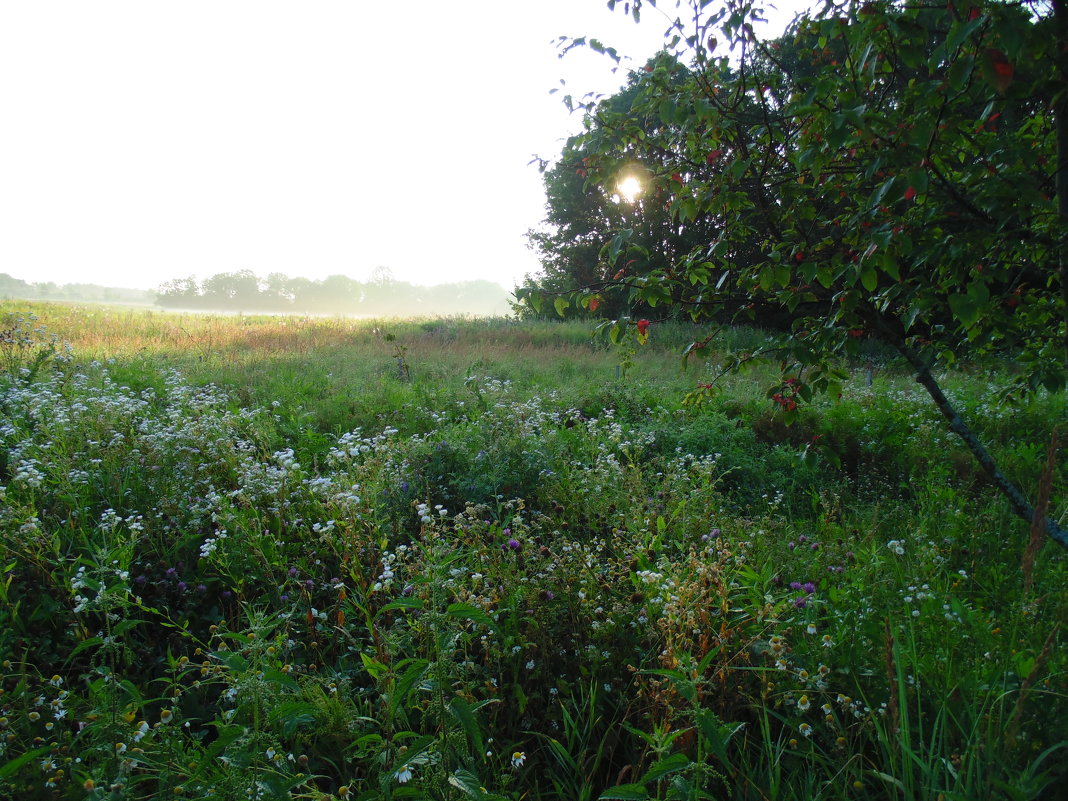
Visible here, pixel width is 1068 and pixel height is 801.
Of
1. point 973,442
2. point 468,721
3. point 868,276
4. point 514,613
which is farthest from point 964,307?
point 514,613

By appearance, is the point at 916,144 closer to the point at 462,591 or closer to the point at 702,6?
the point at 702,6

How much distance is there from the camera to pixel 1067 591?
2.29 metres

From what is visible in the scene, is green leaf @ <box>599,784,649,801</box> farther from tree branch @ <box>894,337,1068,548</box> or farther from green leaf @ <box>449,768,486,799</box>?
tree branch @ <box>894,337,1068,548</box>

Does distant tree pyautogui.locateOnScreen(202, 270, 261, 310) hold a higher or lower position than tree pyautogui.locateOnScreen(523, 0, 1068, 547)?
higher

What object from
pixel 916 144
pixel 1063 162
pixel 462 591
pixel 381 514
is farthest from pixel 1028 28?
pixel 381 514

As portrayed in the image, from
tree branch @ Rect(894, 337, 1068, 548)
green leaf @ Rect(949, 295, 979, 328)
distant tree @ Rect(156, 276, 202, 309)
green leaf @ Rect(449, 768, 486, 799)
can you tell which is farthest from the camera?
distant tree @ Rect(156, 276, 202, 309)

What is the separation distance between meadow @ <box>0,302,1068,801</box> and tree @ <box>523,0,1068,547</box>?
597mm

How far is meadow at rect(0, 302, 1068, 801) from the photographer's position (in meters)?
1.61

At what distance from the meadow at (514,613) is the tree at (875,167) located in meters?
0.60

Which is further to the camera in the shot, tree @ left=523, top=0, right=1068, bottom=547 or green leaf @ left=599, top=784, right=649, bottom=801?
tree @ left=523, top=0, right=1068, bottom=547

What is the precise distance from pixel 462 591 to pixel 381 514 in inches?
60.9

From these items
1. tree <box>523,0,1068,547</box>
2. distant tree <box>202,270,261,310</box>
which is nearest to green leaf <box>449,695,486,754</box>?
tree <box>523,0,1068,547</box>

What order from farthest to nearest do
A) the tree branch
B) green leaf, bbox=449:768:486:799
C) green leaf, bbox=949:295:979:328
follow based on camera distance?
the tree branch → green leaf, bbox=949:295:979:328 → green leaf, bbox=449:768:486:799

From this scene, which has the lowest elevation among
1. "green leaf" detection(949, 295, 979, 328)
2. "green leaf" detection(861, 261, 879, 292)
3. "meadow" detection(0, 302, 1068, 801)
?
"meadow" detection(0, 302, 1068, 801)
